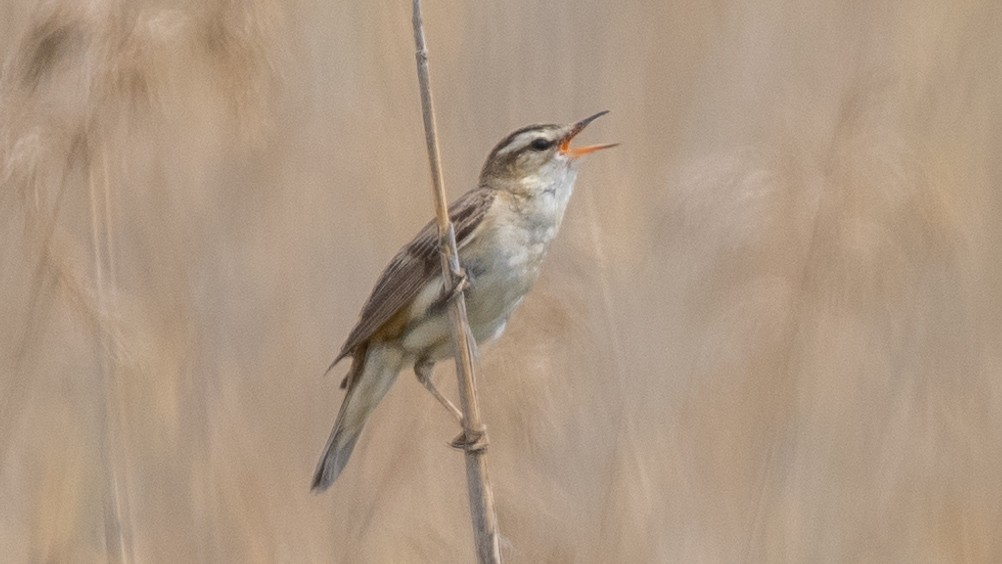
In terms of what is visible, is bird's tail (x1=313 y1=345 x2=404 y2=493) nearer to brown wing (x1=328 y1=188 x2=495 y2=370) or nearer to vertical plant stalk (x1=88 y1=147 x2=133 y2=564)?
brown wing (x1=328 y1=188 x2=495 y2=370)

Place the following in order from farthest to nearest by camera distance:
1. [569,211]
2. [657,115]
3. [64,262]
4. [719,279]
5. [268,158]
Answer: [657,115] → [569,211] → [268,158] → [719,279] → [64,262]

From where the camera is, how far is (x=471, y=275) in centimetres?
343

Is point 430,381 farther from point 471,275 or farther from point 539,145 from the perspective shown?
point 539,145

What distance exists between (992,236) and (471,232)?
1.92 metres

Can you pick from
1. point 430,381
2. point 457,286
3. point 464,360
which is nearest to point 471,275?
point 430,381

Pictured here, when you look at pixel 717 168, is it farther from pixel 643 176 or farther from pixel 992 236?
pixel 992 236

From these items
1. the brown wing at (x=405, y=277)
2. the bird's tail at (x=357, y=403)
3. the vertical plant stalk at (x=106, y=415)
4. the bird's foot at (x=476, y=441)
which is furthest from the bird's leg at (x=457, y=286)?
the vertical plant stalk at (x=106, y=415)

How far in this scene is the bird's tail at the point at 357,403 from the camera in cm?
342

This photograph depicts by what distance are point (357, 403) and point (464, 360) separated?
2.84ft

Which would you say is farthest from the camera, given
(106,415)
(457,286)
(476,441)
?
(106,415)

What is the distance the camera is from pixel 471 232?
11.3ft

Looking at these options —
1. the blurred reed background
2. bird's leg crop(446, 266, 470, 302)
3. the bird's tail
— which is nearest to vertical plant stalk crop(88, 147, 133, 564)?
the blurred reed background

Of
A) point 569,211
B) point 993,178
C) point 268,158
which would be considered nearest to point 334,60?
point 268,158

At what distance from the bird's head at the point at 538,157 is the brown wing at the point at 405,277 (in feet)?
0.52
